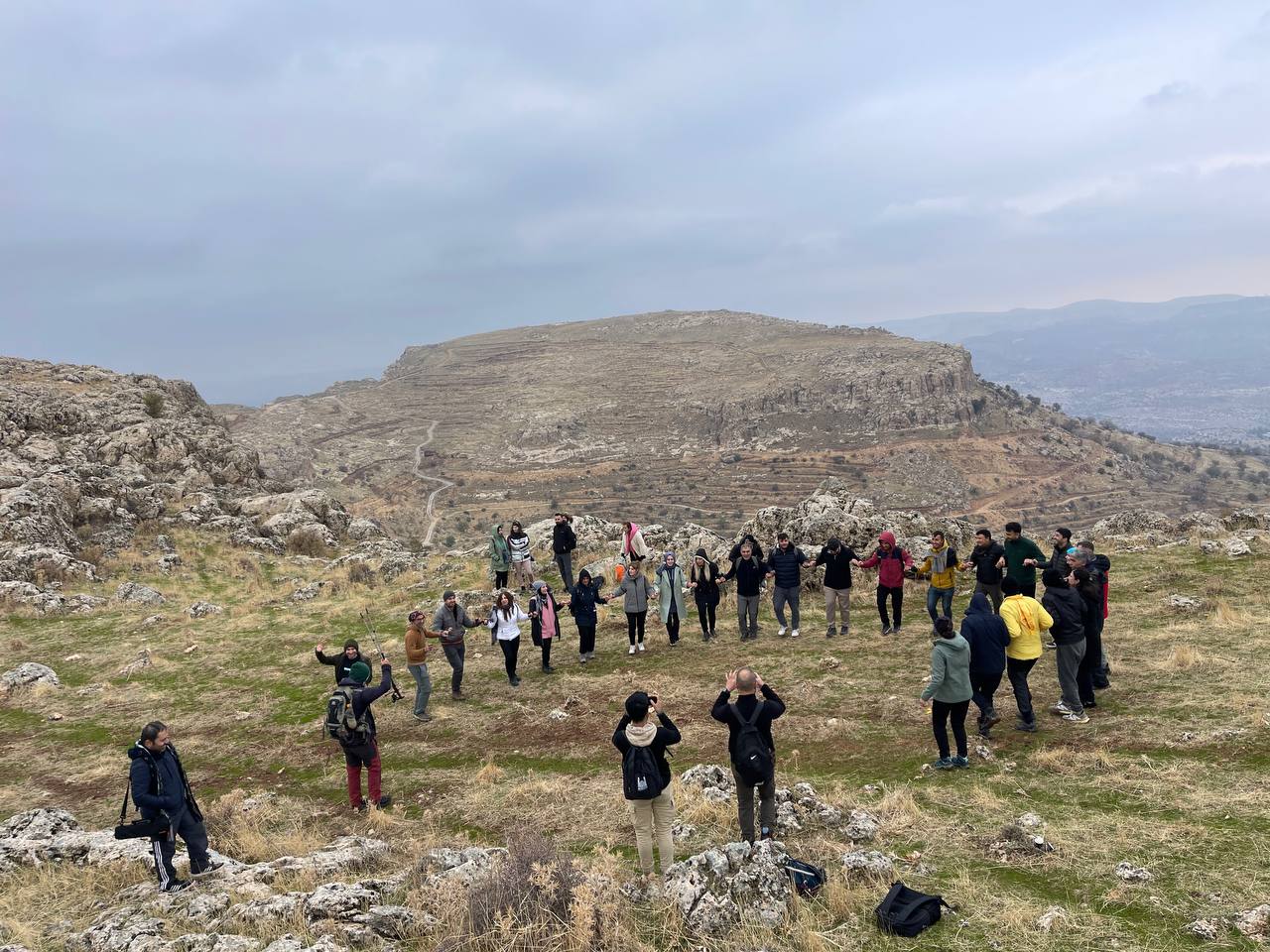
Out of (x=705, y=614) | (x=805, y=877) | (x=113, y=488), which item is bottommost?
(x=705, y=614)

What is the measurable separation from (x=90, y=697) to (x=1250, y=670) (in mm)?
20081

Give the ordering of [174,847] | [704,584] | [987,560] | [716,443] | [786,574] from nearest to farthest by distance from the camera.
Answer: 1. [174,847]
2. [987,560]
3. [786,574]
4. [704,584]
5. [716,443]

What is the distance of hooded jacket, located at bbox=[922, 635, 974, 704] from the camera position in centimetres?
791

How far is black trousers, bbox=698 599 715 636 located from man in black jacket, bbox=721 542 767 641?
595 millimetres

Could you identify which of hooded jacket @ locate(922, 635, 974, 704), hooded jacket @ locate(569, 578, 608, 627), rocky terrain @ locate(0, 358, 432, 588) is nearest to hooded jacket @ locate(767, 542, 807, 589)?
hooded jacket @ locate(569, 578, 608, 627)

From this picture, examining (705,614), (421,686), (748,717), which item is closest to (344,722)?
(421,686)

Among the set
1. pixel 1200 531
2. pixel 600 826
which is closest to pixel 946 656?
pixel 600 826

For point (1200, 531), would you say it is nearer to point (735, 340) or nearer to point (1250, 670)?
point (1250, 670)

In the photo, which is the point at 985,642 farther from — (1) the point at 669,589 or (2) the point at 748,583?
A: (1) the point at 669,589

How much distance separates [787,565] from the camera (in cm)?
1405

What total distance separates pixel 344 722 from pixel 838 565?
954 centimetres

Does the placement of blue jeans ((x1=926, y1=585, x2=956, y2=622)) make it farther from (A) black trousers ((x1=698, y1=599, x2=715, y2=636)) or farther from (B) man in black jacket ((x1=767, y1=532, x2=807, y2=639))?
(A) black trousers ((x1=698, y1=599, x2=715, y2=636))

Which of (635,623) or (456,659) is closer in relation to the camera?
(456,659)

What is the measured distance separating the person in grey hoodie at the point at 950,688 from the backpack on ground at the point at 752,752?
256 centimetres
